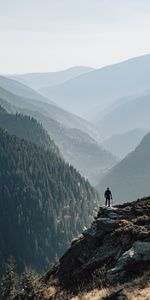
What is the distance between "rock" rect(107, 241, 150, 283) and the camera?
2848 centimetres

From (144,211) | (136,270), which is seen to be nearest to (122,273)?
(136,270)

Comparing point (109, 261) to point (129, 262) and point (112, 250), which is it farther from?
point (129, 262)

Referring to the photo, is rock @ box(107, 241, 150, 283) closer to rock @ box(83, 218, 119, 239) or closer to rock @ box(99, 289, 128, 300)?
rock @ box(99, 289, 128, 300)

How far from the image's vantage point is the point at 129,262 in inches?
1148

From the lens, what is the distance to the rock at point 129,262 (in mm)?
28484

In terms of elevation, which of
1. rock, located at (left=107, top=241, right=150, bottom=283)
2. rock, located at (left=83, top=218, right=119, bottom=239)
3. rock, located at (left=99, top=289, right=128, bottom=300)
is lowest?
rock, located at (left=99, top=289, right=128, bottom=300)

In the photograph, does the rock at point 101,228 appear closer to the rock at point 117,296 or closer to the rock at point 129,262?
the rock at point 129,262

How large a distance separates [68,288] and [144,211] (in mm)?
9975

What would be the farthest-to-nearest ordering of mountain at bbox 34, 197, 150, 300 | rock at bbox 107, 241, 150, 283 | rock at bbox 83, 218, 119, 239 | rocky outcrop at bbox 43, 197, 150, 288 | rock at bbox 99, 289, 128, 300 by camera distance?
rock at bbox 83, 218, 119, 239
rocky outcrop at bbox 43, 197, 150, 288
rock at bbox 107, 241, 150, 283
mountain at bbox 34, 197, 150, 300
rock at bbox 99, 289, 128, 300

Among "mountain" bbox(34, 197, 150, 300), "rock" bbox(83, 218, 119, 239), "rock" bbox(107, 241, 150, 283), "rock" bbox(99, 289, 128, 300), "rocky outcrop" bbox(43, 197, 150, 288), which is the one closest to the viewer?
"rock" bbox(99, 289, 128, 300)

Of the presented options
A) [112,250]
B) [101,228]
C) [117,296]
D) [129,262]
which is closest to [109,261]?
[112,250]

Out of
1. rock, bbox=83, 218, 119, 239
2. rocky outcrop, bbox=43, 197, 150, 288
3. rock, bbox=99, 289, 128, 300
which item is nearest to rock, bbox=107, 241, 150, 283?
rocky outcrop, bbox=43, 197, 150, 288

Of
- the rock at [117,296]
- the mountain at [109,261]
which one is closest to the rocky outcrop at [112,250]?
the mountain at [109,261]

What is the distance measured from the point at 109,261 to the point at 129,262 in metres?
3.13
